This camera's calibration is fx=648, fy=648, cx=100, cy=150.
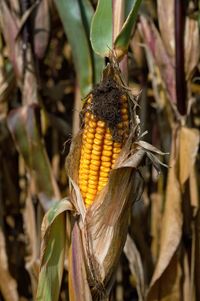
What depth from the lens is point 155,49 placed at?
154cm

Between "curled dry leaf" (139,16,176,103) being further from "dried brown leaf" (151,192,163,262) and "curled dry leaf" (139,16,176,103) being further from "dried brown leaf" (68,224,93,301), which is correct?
"dried brown leaf" (68,224,93,301)

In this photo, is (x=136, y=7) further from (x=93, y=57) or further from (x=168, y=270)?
(x=168, y=270)

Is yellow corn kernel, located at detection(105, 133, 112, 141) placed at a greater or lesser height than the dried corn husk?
greater

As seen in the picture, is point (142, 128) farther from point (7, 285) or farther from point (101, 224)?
point (101, 224)

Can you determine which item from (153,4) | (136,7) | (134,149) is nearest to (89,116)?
(134,149)

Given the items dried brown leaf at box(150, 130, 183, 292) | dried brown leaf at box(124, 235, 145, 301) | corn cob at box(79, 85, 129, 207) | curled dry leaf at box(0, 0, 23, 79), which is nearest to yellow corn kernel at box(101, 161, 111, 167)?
corn cob at box(79, 85, 129, 207)

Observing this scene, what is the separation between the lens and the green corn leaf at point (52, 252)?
3.58 ft

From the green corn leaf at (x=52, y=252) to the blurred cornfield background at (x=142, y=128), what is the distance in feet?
0.98

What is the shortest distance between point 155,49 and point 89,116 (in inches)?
23.8

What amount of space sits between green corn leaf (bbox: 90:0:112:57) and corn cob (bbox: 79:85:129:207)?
0.11 meters

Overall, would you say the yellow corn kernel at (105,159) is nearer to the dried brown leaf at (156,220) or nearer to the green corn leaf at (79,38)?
the green corn leaf at (79,38)

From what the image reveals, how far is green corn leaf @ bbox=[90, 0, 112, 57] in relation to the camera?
1065 mm

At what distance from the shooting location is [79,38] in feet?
4.91

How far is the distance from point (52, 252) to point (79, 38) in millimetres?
577
